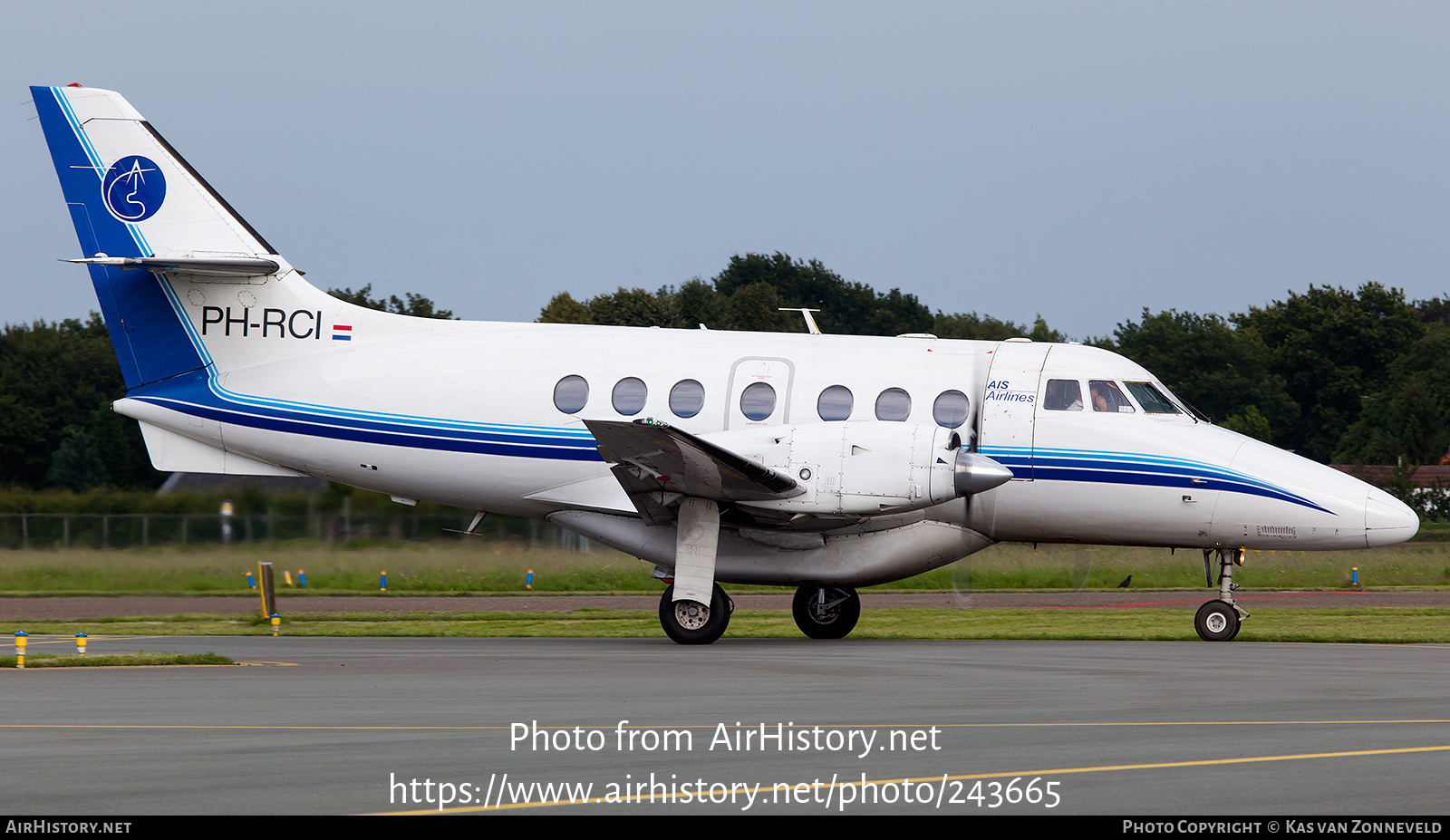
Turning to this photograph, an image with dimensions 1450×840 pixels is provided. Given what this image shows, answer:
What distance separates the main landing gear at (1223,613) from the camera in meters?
17.4

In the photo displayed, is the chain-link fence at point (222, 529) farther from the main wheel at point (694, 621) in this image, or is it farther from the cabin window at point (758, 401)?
the cabin window at point (758, 401)

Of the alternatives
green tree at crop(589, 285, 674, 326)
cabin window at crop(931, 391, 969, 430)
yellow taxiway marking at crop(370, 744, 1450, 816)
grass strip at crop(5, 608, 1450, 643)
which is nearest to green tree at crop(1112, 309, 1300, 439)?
green tree at crop(589, 285, 674, 326)

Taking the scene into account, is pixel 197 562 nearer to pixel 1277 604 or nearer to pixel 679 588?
pixel 679 588

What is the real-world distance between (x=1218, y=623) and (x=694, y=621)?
256 inches

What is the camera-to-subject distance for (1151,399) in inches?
707

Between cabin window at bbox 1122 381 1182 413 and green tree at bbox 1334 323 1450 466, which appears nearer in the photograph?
cabin window at bbox 1122 381 1182 413

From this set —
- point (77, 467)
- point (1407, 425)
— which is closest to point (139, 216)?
point (77, 467)

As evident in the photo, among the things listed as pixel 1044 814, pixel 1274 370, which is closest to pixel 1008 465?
pixel 1044 814

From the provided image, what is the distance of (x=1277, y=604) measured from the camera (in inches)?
1027

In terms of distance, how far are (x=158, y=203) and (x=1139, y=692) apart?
1490cm

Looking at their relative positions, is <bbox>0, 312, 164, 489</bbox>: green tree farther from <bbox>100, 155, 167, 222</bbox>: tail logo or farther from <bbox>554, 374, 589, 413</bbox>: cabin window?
<bbox>554, 374, 589, 413</bbox>: cabin window

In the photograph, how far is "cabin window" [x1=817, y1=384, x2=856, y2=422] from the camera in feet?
58.5

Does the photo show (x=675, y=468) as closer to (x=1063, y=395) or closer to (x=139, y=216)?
(x=1063, y=395)

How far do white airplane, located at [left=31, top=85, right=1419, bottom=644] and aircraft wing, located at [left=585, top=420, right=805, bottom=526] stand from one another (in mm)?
41
